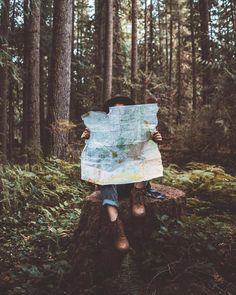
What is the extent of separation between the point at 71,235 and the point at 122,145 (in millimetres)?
1900

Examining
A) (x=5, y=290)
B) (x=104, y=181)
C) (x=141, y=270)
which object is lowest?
(x=5, y=290)

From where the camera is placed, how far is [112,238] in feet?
14.7

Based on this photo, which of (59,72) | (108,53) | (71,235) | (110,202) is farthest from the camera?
(108,53)

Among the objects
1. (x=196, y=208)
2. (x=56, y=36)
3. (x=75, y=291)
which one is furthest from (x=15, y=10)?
(x=75, y=291)

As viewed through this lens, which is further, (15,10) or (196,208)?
(15,10)

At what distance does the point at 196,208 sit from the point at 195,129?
7.08 metres

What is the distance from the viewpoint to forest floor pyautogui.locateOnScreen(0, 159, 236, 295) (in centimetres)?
397

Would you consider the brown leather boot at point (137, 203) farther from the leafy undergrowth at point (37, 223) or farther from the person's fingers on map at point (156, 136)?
the leafy undergrowth at point (37, 223)

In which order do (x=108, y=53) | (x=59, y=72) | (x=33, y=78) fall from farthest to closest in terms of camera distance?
(x=108, y=53)
(x=33, y=78)
(x=59, y=72)

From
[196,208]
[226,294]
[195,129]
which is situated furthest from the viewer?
[195,129]

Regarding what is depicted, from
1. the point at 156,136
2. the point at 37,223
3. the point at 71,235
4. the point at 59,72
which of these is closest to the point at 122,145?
the point at 156,136

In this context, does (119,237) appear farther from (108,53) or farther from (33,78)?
(108,53)

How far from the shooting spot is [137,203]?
15.0 ft

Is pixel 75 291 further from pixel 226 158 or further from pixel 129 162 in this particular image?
pixel 226 158
